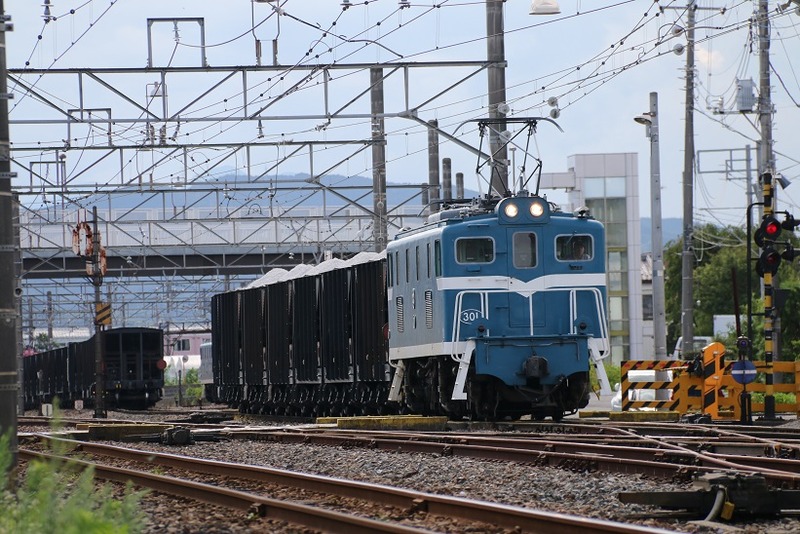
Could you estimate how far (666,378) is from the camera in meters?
29.1

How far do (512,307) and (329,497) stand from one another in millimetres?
9502

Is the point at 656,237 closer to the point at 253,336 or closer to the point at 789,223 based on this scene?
the point at 789,223

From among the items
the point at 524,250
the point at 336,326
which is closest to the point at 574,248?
the point at 524,250

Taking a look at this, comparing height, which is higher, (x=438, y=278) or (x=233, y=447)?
(x=438, y=278)

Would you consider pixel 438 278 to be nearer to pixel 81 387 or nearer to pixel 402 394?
pixel 402 394

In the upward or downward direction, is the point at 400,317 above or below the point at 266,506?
above

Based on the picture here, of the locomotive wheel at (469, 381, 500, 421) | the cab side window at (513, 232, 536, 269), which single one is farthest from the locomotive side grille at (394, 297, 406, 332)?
the cab side window at (513, 232, 536, 269)

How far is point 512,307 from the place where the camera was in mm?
20453

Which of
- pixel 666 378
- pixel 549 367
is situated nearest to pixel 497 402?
pixel 549 367

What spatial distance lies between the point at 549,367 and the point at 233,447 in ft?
15.3

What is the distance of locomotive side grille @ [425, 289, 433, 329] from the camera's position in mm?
20839

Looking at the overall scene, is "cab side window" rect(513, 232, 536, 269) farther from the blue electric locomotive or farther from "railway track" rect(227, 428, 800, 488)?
"railway track" rect(227, 428, 800, 488)

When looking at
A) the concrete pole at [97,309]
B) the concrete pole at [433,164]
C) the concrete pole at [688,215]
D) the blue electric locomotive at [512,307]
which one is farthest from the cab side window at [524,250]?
the concrete pole at [97,309]

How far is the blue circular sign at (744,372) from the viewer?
2117cm
